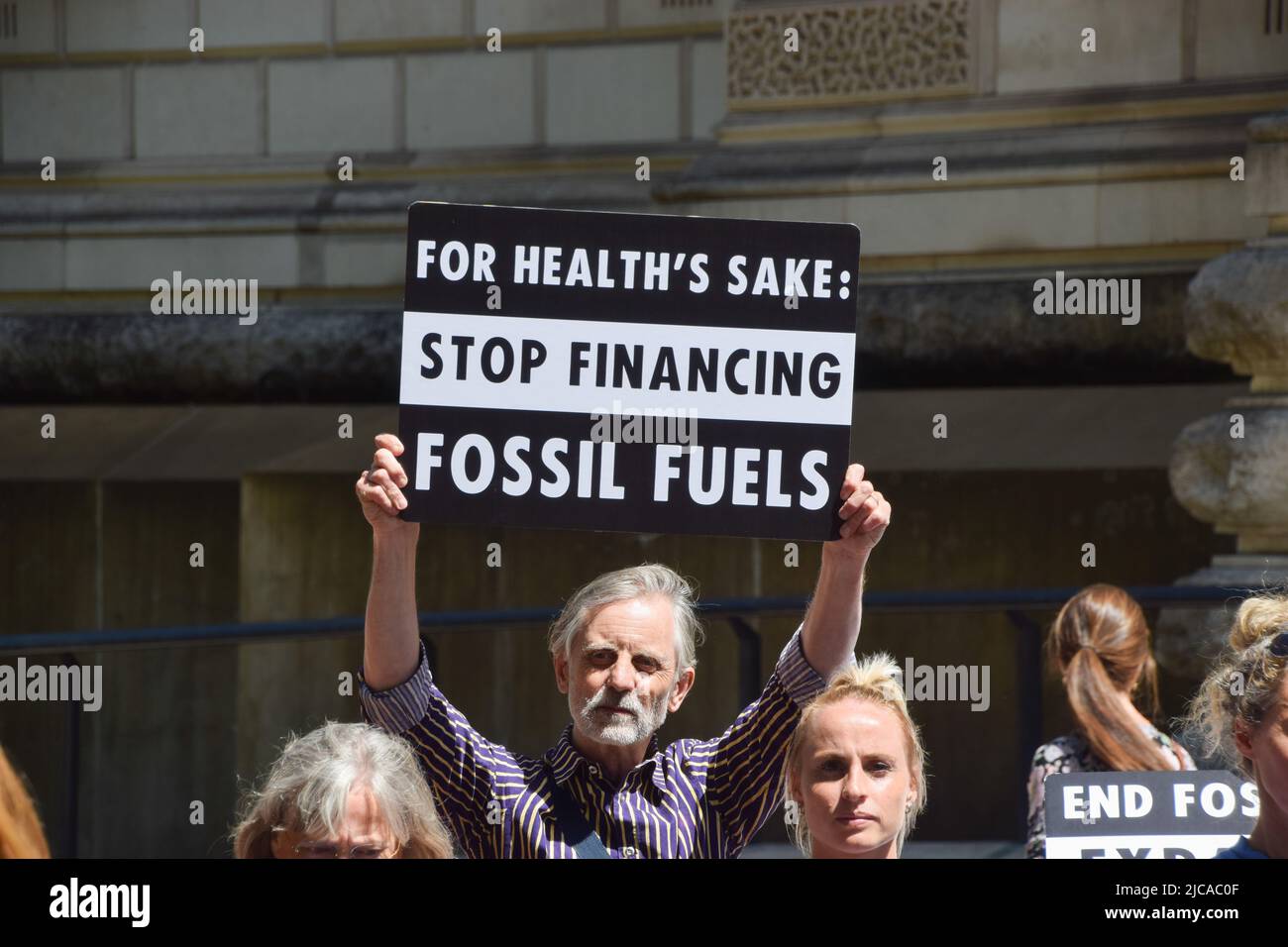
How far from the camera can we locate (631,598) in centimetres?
→ 353

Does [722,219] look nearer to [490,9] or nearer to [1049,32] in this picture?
[1049,32]

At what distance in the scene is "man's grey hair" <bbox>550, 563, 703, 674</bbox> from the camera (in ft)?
11.6

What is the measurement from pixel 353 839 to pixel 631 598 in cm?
71

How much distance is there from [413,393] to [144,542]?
661 centimetres

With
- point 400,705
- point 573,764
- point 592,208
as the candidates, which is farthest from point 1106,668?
point 592,208

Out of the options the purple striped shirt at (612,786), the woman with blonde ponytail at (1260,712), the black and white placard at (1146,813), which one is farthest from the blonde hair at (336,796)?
the woman with blonde ponytail at (1260,712)

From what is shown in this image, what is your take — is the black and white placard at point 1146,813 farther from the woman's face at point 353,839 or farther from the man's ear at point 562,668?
the woman's face at point 353,839

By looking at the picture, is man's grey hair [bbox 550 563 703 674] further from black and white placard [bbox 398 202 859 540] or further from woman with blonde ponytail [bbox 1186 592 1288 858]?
woman with blonde ponytail [bbox 1186 592 1288 858]

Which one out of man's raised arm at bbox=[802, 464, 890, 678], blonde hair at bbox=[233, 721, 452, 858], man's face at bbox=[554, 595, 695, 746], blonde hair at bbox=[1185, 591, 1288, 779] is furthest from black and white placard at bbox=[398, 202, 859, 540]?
blonde hair at bbox=[1185, 591, 1288, 779]

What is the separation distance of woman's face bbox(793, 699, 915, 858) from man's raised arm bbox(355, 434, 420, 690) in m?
0.73

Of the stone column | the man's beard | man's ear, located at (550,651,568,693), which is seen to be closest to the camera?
the man's beard

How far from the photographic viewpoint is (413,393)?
3688mm

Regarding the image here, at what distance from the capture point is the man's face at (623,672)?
11.3 feet

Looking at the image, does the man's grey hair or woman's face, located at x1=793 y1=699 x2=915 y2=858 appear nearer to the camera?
woman's face, located at x1=793 y1=699 x2=915 y2=858
